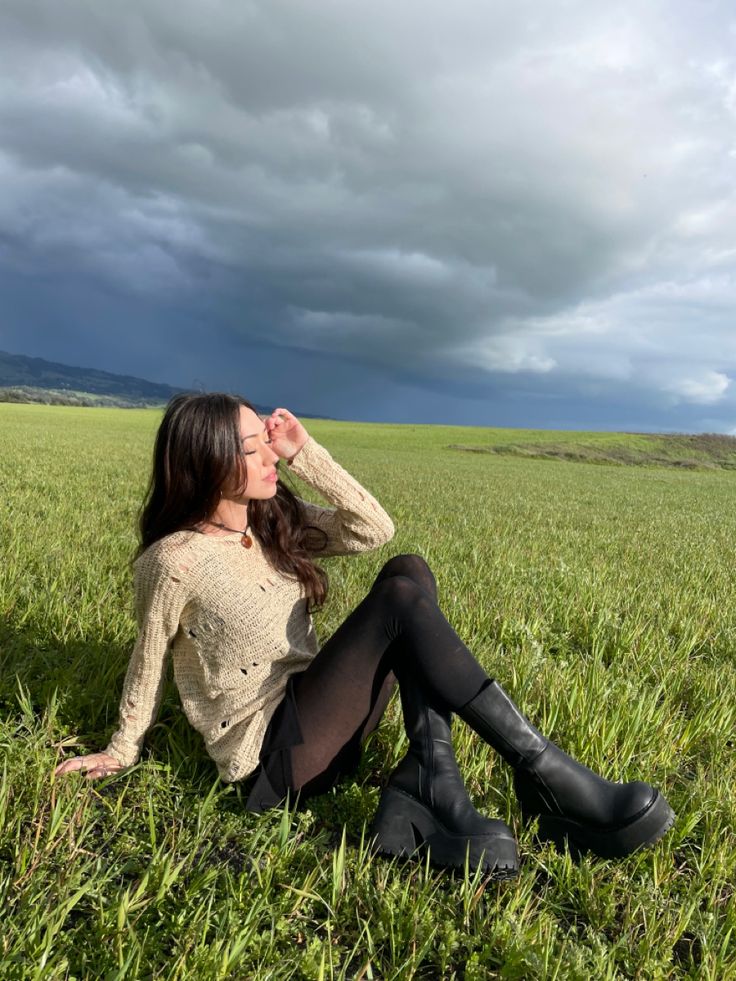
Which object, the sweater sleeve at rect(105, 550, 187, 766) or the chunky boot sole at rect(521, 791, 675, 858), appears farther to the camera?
the sweater sleeve at rect(105, 550, 187, 766)

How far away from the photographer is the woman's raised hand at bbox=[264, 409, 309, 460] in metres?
3.06

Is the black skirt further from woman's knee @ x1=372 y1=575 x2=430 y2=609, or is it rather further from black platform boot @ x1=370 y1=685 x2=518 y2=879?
woman's knee @ x1=372 y1=575 x2=430 y2=609

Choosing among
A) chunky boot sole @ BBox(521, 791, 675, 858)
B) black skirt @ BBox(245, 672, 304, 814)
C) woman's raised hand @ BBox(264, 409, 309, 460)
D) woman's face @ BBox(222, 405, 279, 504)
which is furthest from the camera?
woman's raised hand @ BBox(264, 409, 309, 460)

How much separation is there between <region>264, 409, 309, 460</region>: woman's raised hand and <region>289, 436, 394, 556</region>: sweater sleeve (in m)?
0.05

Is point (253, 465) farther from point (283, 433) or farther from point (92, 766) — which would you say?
point (92, 766)

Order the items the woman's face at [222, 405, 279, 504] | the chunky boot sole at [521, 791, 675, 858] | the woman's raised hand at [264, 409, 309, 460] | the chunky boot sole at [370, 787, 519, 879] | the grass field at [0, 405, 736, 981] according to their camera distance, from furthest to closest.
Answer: the woman's raised hand at [264, 409, 309, 460]
the woman's face at [222, 405, 279, 504]
the chunky boot sole at [521, 791, 675, 858]
the chunky boot sole at [370, 787, 519, 879]
the grass field at [0, 405, 736, 981]

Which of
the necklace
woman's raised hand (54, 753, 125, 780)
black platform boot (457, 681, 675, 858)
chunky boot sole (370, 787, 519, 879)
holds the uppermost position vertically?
the necklace

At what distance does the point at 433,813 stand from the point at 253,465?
5.35ft

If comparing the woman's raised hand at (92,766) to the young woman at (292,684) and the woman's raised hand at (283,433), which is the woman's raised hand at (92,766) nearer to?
the young woman at (292,684)

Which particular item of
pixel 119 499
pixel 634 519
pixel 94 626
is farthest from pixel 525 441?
pixel 94 626

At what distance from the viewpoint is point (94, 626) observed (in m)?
4.12

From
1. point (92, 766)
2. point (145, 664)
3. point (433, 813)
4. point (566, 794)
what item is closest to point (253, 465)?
point (145, 664)

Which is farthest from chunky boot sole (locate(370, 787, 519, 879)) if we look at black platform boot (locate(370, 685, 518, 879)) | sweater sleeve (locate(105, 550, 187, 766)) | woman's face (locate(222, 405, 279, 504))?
woman's face (locate(222, 405, 279, 504))

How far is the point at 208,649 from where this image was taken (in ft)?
8.70
